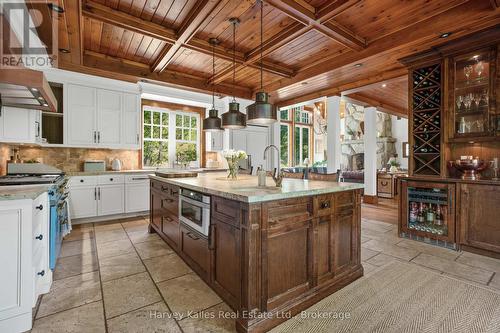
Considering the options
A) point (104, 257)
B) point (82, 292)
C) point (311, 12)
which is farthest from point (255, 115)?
point (104, 257)

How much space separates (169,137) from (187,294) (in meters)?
4.43

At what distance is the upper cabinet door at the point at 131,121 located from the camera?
484 cm

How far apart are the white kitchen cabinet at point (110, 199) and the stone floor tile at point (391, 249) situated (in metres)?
4.28

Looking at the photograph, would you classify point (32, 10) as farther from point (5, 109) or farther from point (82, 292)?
point (82, 292)

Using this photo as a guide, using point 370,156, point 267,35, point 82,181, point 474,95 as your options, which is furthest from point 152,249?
point 370,156

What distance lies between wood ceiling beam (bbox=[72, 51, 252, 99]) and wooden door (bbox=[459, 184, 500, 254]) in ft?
15.5

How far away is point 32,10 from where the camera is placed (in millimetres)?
2318

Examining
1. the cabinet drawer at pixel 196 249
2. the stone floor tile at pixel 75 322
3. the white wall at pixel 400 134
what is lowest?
the stone floor tile at pixel 75 322

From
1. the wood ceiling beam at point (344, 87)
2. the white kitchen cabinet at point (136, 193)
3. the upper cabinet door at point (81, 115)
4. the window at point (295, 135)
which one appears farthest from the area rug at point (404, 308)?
the window at point (295, 135)

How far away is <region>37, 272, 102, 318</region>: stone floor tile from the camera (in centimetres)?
192

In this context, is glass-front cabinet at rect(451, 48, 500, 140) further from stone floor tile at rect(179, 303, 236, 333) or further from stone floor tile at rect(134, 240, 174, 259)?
stone floor tile at rect(134, 240, 174, 259)

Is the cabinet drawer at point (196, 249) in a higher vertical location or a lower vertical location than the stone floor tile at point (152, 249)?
higher

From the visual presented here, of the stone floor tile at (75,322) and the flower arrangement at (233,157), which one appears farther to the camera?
the flower arrangement at (233,157)

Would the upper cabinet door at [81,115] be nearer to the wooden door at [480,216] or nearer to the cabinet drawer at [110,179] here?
the cabinet drawer at [110,179]
